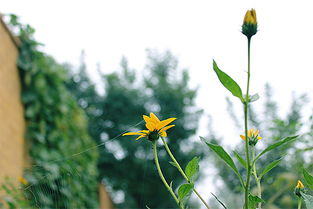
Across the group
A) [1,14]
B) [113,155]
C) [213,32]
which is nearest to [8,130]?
[1,14]

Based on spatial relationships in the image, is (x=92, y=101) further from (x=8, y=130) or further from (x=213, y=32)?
(x=213, y=32)

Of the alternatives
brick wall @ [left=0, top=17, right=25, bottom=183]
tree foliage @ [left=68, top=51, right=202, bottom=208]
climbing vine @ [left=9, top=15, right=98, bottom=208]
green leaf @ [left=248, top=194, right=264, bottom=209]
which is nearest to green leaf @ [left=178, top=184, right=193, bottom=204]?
green leaf @ [left=248, top=194, right=264, bottom=209]

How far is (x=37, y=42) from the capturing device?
347 cm

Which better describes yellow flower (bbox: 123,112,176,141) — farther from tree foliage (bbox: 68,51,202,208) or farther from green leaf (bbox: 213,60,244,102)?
tree foliage (bbox: 68,51,202,208)

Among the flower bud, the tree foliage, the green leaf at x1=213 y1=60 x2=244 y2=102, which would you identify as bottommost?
the tree foliage

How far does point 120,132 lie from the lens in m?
1.95

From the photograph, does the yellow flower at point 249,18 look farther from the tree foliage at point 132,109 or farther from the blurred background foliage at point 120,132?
the tree foliage at point 132,109

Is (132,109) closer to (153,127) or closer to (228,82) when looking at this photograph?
(153,127)

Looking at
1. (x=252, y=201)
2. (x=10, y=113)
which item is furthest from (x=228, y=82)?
(x=10, y=113)

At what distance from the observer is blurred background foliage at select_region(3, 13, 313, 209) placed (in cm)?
163

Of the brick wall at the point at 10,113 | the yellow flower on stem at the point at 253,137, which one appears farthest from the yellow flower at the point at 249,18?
the brick wall at the point at 10,113

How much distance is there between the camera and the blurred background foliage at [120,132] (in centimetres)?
163

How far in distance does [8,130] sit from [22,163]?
41cm

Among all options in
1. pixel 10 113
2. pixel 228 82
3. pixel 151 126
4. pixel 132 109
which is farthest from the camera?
pixel 132 109
